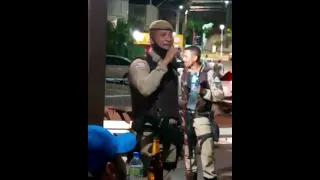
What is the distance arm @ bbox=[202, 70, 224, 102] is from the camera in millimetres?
1305

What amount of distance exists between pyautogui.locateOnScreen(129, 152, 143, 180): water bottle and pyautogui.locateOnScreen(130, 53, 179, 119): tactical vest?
11cm

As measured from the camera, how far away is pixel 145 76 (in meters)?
1.30

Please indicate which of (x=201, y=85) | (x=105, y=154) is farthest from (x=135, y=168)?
(x=201, y=85)

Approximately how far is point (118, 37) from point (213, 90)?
0.32m

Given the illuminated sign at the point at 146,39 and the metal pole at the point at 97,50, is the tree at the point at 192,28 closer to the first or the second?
the illuminated sign at the point at 146,39

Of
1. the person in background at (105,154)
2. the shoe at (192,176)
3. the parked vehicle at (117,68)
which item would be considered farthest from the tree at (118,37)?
the shoe at (192,176)

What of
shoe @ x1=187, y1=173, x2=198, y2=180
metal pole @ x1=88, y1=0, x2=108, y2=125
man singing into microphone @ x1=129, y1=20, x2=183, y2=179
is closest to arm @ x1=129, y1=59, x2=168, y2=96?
man singing into microphone @ x1=129, y1=20, x2=183, y2=179

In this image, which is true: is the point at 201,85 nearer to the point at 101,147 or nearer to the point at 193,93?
the point at 193,93

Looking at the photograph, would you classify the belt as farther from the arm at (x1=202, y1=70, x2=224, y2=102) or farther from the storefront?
the storefront
